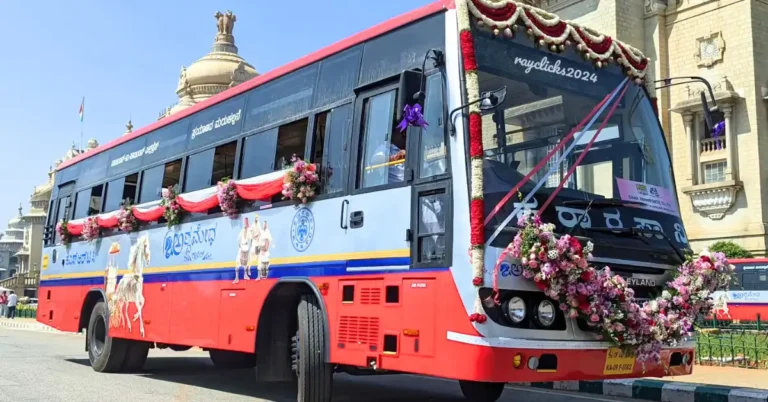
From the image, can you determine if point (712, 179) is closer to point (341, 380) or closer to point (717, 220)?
point (717, 220)

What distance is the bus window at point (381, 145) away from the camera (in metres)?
6.64

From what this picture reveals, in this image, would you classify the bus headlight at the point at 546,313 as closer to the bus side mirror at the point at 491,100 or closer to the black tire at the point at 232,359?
the bus side mirror at the point at 491,100

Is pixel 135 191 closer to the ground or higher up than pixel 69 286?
higher up

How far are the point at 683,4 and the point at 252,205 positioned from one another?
3145 cm

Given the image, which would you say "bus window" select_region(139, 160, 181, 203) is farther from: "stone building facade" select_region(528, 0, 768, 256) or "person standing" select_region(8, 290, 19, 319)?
"person standing" select_region(8, 290, 19, 319)

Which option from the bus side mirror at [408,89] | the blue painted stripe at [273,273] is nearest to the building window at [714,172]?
the blue painted stripe at [273,273]

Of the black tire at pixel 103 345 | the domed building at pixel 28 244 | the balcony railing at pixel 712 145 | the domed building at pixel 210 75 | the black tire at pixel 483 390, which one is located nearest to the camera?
the black tire at pixel 483 390

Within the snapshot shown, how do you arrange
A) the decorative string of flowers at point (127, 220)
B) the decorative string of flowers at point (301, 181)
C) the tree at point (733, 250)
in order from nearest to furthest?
1. the decorative string of flowers at point (301, 181)
2. the decorative string of flowers at point (127, 220)
3. the tree at point (733, 250)

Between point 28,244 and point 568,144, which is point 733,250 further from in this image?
point 28,244

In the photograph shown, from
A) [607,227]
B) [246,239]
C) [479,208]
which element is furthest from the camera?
[246,239]

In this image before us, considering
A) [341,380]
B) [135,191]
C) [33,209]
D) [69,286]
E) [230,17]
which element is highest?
[230,17]

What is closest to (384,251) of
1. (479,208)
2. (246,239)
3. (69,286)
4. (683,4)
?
(479,208)

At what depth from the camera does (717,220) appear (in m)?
32.8

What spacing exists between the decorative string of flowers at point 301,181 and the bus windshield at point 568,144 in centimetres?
207
